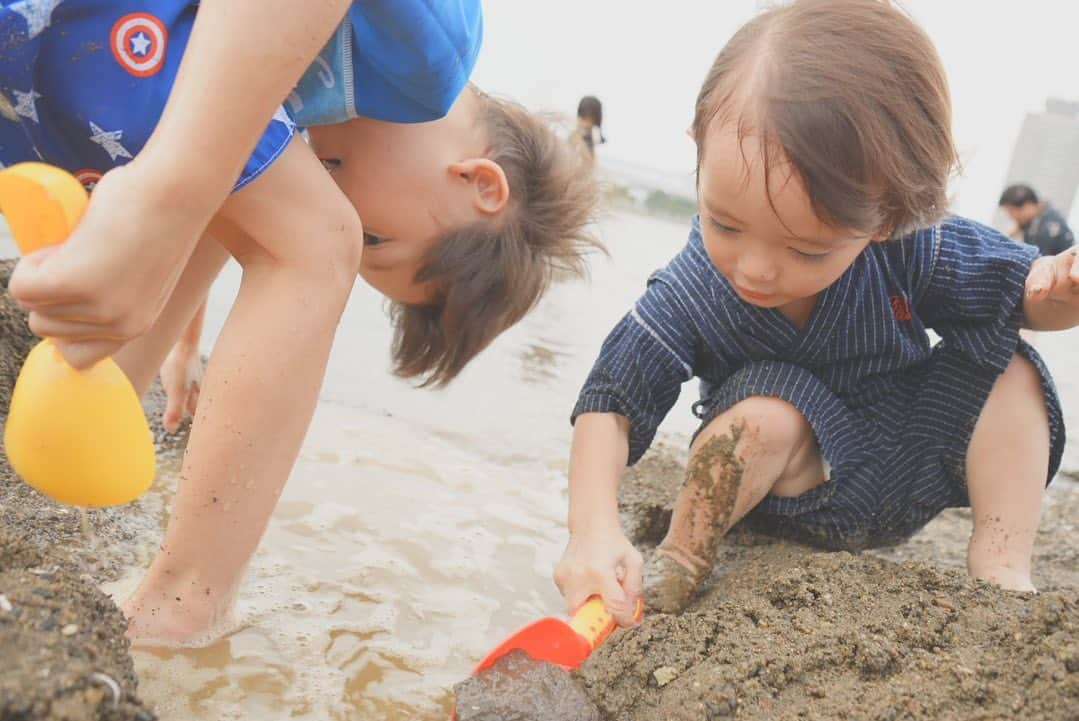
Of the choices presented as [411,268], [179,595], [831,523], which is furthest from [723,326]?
[179,595]

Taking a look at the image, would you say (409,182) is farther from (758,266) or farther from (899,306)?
(899,306)

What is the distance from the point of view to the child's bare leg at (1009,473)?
166 cm

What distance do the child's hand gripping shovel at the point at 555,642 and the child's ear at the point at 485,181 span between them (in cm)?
76

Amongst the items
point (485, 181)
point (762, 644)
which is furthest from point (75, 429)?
point (485, 181)

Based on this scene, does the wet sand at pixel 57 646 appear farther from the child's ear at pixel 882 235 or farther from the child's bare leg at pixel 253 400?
the child's ear at pixel 882 235

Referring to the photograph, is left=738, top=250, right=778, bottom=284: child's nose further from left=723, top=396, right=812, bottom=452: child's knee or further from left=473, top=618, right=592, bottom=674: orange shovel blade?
left=473, top=618, right=592, bottom=674: orange shovel blade

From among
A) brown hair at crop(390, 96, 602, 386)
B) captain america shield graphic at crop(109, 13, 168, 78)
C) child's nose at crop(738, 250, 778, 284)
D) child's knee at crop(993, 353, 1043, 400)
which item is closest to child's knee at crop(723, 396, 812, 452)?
child's nose at crop(738, 250, 778, 284)

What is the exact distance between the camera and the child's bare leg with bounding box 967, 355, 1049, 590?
5.44 ft

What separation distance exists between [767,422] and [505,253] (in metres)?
0.55

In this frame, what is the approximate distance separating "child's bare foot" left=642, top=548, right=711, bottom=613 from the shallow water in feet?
0.55

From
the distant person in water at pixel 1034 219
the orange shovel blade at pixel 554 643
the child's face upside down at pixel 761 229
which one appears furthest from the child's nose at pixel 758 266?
the distant person in water at pixel 1034 219

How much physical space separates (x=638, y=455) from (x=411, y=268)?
528mm

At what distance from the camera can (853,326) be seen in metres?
1.76

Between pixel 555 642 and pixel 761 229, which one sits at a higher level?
pixel 761 229
